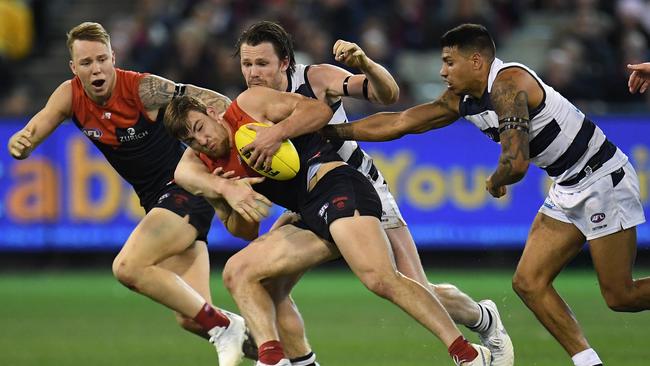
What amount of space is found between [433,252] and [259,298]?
872 cm

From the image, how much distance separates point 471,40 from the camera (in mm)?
7918

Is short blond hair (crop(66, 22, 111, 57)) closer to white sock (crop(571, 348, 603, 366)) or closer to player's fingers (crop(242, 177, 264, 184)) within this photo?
player's fingers (crop(242, 177, 264, 184))

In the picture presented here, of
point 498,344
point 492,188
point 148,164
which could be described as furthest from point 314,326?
point 492,188

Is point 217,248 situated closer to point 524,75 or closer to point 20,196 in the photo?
point 20,196

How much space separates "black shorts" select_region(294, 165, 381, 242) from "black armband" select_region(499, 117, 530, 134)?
100 cm

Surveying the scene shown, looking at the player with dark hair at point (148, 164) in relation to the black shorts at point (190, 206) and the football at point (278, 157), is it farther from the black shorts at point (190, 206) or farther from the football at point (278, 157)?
the football at point (278, 157)

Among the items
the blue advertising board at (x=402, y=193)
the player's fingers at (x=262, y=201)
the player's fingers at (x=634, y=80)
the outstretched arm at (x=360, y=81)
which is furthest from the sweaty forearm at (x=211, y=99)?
the blue advertising board at (x=402, y=193)

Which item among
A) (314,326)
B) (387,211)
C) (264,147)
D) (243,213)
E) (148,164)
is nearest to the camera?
(243,213)

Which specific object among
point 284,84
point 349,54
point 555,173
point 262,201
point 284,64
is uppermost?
point 349,54

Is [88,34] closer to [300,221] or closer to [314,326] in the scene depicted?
[300,221]

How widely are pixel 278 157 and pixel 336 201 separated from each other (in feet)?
1.55

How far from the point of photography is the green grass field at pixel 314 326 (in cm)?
972

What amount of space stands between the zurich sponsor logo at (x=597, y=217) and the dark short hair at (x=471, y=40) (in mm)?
1294

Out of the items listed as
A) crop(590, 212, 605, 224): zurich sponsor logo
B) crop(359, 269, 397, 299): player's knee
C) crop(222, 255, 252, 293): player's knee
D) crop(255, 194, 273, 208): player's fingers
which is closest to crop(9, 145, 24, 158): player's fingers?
crop(222, 255, 252, 293): player's knee
